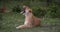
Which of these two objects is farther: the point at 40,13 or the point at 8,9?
the point at 8,9

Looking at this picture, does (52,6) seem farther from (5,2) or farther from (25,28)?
(25,28)

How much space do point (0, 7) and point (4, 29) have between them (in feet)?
15.1

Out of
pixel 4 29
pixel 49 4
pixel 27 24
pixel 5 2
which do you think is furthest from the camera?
pixel 5 2

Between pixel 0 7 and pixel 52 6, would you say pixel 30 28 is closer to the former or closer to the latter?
pixel 52 6

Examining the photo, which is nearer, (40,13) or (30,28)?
(30,28)

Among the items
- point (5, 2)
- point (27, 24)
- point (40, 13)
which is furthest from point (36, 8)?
point (27, 24)

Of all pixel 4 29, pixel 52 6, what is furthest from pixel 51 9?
pixel 4 29

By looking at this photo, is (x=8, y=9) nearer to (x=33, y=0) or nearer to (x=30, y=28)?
(x=33, y=0)

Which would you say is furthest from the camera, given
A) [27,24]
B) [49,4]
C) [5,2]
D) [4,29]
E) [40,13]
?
[5,2]

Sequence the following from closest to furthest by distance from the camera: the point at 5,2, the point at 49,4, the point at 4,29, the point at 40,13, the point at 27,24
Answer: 1. the point at 4,29
2. the point at 27,24
3. the point at 40,13
4. the point at 49,4
5. the point at 5,2

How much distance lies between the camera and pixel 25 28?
21.1 feet

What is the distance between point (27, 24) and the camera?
6652 millimetres

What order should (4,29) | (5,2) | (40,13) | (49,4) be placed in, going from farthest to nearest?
(5,2), (49,4), (40,13), (4,29)

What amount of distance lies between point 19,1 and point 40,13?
1844 mm
